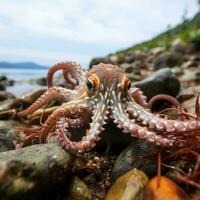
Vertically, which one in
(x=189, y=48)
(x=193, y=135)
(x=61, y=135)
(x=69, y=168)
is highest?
(x=189, y=48)

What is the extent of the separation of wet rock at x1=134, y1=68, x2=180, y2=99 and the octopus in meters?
2.32

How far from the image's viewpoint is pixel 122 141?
4836 mm

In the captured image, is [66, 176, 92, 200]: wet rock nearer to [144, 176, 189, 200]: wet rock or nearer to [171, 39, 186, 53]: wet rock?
[144, 176, 189, 200]: wet rock

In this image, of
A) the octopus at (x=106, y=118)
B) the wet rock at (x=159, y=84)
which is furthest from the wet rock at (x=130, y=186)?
the wet rock at (x=159, y=84)

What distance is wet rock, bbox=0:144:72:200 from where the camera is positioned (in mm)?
3131

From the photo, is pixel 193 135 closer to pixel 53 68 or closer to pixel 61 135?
pixel 61 135

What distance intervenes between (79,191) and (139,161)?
70 cm

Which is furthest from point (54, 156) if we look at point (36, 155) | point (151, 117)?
point (151, 117)

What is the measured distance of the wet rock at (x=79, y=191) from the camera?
3.78 m

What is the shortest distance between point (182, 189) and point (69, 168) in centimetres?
114

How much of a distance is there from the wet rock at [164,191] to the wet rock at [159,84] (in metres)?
3.76

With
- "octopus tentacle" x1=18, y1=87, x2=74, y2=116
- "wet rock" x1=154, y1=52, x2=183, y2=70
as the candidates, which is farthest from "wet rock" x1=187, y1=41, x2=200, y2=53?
"octopus tentacle" x1=18, y1=87, x2=74, y2=116

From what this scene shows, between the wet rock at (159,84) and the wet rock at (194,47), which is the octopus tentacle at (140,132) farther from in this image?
the wet rock at (194,47)

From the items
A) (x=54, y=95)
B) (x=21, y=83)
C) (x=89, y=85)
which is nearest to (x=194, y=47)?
(x=21, y=83)
